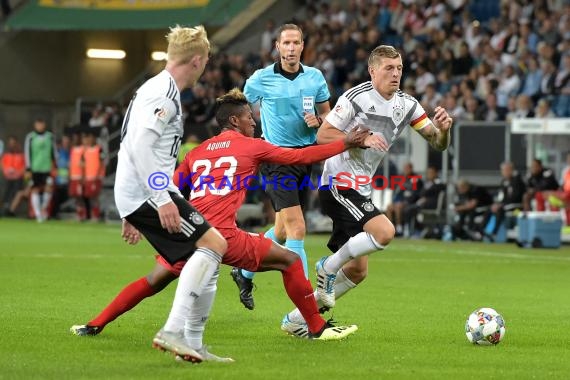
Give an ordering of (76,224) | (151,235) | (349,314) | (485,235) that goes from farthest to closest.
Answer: (76,224) → (485,235) → (349,314) → (151,235)

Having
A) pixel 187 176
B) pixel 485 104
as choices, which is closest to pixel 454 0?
pixel 485 104

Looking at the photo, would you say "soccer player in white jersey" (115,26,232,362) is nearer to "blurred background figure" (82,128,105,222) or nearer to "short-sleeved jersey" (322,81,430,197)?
"short-sleeved jersey" (322,81,430,197)

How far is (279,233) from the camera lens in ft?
38.6

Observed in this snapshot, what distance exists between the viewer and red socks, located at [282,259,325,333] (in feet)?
29.0

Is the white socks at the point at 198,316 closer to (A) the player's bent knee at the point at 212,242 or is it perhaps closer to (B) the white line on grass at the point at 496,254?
(A) the player's bent knee at the point at 212,242

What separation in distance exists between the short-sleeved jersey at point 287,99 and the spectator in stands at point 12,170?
855 inches

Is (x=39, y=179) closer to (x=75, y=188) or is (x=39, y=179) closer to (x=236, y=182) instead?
(x=75, y=188)

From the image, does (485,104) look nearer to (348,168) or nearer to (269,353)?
(348,168)

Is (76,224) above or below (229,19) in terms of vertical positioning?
below

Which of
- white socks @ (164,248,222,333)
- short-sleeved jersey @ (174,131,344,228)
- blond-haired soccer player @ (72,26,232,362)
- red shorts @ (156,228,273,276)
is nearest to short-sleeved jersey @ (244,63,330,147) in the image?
short-sleeved jersey @ (174,131,344,228)

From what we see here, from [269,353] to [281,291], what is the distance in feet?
16.0

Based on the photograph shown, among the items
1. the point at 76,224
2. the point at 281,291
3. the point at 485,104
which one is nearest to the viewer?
the point at 281,291

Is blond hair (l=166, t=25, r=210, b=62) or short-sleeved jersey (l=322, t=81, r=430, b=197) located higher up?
blond hair (l=166, t=25, r=210, b=62)

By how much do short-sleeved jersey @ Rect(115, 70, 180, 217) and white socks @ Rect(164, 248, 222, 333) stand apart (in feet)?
1.55
